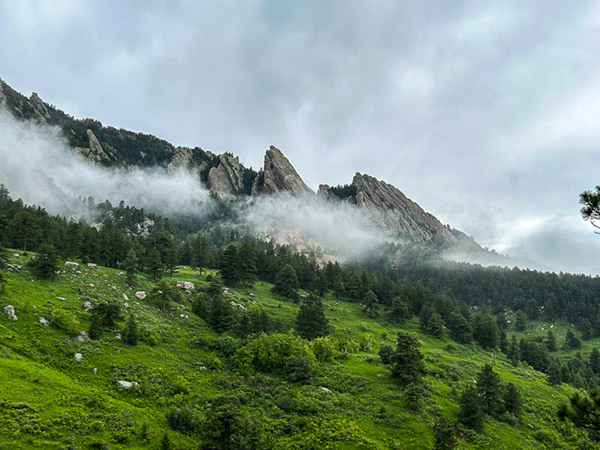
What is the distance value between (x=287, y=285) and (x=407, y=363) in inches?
2174

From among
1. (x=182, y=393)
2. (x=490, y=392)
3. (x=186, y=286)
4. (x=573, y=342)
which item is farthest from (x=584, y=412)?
(x=573, y=342)

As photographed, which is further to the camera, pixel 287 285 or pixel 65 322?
pixel 287 285

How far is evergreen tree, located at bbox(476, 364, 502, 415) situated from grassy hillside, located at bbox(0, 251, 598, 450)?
6.19ft

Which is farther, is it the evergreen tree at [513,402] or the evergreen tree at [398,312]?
the evergreen tree at [398,312]

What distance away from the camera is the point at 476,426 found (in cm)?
3800

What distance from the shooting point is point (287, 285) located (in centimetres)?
9762

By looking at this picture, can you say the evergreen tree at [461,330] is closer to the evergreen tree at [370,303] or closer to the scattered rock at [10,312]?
the evergreen tree at [370,303]

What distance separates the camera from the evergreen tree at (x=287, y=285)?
320ft

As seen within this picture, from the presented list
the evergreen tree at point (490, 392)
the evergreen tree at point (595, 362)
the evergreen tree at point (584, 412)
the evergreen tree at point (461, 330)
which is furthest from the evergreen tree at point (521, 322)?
the evergreen tree at point (584, 412)

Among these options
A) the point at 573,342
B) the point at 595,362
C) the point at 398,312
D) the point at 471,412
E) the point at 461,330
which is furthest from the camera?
the point at 573,342

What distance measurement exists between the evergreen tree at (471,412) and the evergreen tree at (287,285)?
203ft

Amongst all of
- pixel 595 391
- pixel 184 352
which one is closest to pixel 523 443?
pixel 595 391

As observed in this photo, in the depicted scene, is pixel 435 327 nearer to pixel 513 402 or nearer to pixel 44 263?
pixel 513 402

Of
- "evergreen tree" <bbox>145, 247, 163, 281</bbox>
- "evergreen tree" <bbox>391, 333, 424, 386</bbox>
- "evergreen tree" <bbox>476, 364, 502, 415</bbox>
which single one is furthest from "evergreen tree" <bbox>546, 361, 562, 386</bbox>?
"evergreen tree" <bbox>145, 247, 163, 281</bbox>
